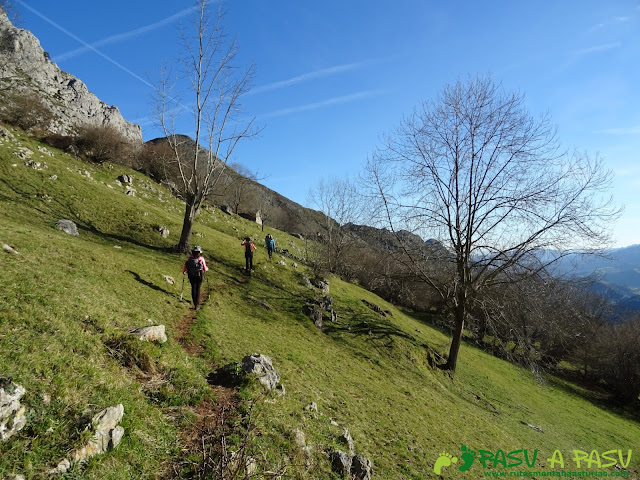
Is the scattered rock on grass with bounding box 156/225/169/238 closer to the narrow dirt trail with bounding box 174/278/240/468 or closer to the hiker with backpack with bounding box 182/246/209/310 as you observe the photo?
the hiker with backpack with bounding box 182/246/209/310

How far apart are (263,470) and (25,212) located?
23.9 meters

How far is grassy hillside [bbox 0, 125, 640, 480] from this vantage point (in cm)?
514

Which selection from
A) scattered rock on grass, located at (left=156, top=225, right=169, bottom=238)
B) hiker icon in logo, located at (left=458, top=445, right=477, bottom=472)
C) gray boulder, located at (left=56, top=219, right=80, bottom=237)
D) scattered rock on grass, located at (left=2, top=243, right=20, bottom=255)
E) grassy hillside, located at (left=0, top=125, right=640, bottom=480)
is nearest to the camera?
grassy hillside, located at (left=0, top=125, right=640, bottom=480)

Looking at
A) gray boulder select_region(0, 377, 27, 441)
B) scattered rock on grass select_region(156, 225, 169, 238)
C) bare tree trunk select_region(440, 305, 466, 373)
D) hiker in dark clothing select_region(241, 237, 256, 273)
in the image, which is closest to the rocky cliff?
scattered rock on grass select_region(156, 225, 169, 238)

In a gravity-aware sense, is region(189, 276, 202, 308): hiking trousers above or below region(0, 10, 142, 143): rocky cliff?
below

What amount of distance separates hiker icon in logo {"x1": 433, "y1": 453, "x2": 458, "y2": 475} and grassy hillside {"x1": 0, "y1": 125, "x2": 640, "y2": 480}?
0.18m

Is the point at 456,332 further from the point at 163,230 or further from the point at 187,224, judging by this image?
the point at 163,230

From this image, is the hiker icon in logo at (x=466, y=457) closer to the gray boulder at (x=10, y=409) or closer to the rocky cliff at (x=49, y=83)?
the gray boulder at (x=10, y=409)

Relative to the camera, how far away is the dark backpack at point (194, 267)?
44.7ft

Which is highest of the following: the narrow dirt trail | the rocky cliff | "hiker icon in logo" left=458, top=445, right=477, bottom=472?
the rocky cliff

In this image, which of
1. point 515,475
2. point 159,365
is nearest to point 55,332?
point 159,365

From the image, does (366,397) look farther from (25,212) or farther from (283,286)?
(25,212)

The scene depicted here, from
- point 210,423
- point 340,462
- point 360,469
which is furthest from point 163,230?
point 360,469

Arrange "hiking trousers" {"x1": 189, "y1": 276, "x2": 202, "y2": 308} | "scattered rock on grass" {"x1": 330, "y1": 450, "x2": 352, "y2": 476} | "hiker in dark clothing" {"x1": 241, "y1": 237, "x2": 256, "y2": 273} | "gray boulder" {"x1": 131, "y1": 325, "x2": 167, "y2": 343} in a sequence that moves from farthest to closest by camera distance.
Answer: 1. "hiker in dark clothing" {"x1": 241, "y1": 237, "x2": 256, "y2": 273}
2. "hiking trousers" {"x1": 189, "y1": 276, "x2": 202, "y2": 308}
3. "gray boulder" {"x1": 131, "y1": 325, "x2": 167, "y2": 343}
4. "scattered rock on grass" {"x1": 330, "y1": 450, "x2": 352, "y2": 476}
